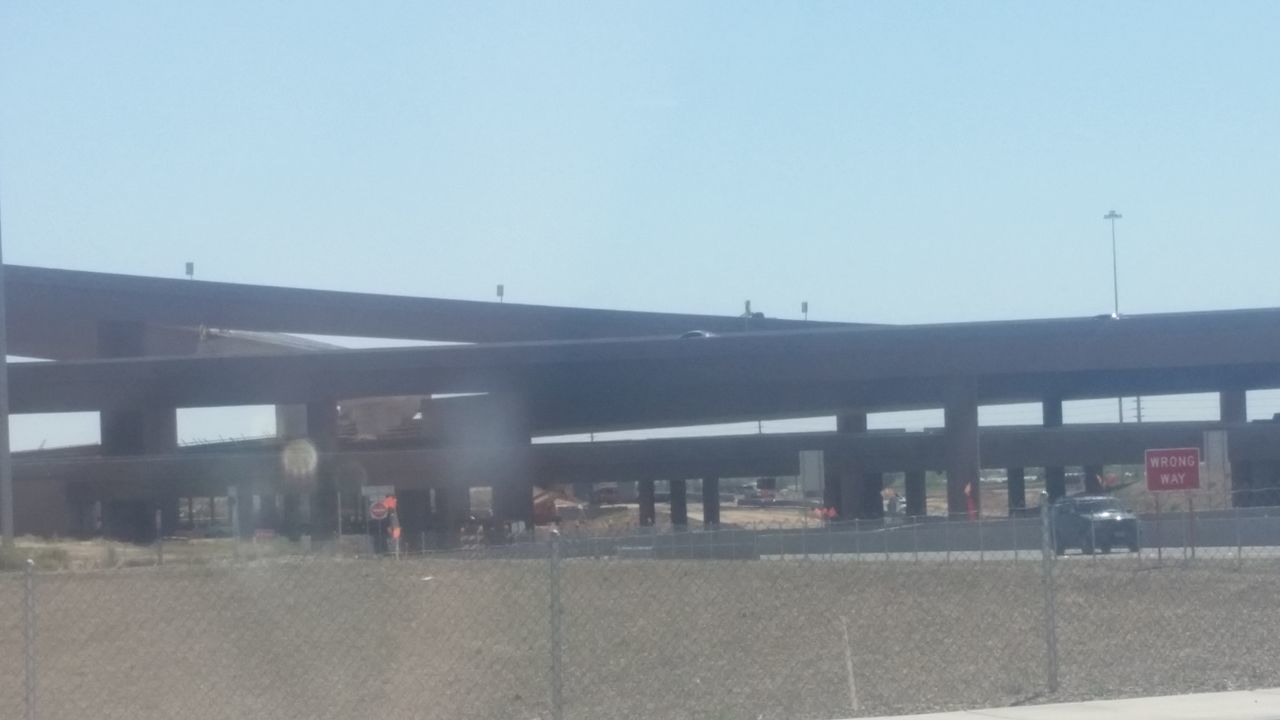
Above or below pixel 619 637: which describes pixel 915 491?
below

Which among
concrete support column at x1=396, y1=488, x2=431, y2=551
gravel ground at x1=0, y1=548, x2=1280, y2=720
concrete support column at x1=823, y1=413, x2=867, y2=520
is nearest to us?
gravel ground at x1=0, y1=548, x2=1280, y2=720

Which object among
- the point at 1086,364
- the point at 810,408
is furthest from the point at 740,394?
the point at 1086,364

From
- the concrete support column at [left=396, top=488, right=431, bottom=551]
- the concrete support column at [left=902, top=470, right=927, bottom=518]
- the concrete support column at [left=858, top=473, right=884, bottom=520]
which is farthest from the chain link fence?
the concrete support column at [left=902, top=470, right=927, bottom=518]

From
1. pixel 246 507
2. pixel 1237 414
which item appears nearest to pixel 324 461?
pixel 246 507

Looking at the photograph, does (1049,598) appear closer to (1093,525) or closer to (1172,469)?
(1172,469)

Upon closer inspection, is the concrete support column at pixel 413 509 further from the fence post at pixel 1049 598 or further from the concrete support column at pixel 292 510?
the fence post at pixel 1049 598

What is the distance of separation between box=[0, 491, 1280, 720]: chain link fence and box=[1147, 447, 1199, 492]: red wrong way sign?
159 centimetres

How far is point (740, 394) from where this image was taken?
7244 cm

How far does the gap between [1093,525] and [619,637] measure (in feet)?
66.5

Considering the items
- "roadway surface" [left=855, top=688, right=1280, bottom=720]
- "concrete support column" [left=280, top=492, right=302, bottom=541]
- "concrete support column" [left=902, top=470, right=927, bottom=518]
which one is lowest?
"concrete support column" [left=902, top=470, right=927, bottom=518]

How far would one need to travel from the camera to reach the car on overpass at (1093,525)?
3819 cm

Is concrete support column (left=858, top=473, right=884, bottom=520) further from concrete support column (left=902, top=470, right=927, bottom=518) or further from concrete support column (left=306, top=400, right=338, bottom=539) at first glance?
concrete support column (left=306, top=400, right=338, bottom=539)

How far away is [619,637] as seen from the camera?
19391mm

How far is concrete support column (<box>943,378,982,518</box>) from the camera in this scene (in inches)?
2522
